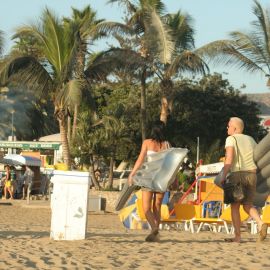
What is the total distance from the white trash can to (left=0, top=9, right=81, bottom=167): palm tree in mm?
Result: 15981

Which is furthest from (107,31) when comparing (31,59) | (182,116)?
(182,116)

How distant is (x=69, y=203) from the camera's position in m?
8.90

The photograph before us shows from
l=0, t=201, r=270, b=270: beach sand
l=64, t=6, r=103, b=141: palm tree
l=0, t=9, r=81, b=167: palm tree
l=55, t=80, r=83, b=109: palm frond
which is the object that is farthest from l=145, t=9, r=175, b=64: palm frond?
l=0, t=201, r=270, b=270: beach sand

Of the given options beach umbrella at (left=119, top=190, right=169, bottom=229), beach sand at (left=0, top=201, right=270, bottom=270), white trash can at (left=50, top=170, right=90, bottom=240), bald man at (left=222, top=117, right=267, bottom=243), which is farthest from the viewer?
beach umbrella at (left=119, top=190, right=169, bottom=229)

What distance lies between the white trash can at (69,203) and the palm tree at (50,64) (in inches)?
629

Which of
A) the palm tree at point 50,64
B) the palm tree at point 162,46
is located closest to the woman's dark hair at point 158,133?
the palm tree at point 50,64

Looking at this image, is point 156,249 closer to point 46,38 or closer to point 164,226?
point 164,226

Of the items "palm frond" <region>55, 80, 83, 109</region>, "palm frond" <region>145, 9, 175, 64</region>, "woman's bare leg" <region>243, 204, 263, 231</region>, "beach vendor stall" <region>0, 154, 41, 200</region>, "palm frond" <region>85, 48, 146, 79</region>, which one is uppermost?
"palm frond" <region>145, 9, 175, 64</region>

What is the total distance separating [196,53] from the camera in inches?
1112

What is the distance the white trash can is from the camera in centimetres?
885

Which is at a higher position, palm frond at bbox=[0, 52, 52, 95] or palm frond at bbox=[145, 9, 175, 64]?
palm frond at bbox=[145, 9, 175, 64]

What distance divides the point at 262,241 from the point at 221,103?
32.5m

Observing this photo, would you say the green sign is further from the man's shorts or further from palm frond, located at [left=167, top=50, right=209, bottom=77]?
the man's shorts

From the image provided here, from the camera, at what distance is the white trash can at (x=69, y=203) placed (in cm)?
885
